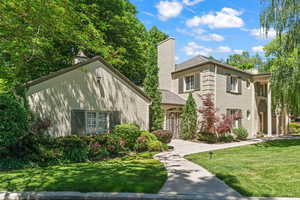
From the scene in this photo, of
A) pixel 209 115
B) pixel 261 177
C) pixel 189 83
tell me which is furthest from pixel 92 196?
pixel 189 83

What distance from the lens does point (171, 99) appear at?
1677 cm

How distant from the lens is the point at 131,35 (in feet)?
57.6

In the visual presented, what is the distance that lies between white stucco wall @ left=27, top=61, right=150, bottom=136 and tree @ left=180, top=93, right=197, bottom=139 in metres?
4.64

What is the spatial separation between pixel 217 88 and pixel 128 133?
9.34m

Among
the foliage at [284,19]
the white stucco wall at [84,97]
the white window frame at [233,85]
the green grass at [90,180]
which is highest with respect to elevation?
the foliage at [284,19]

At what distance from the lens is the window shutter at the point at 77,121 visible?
370 inches

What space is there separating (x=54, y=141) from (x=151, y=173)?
461cm

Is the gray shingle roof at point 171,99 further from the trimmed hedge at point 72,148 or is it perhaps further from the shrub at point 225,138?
the trimmed hedge at point 72,148

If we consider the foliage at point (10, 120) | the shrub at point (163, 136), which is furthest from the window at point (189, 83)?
the foliage at point (10, 120)

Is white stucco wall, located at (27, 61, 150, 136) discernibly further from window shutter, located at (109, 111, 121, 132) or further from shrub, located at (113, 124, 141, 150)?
shrub, located at (113, 124, 141, 150)

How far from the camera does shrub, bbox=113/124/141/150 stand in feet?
32.8

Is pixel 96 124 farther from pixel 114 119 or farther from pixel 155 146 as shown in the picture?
pixel 155 146

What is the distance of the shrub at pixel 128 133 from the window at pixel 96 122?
768 millimetres

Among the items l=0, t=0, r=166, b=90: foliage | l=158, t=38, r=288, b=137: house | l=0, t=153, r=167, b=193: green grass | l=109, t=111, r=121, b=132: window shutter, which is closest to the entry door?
l=158, t=38, r=288, b=137: house
